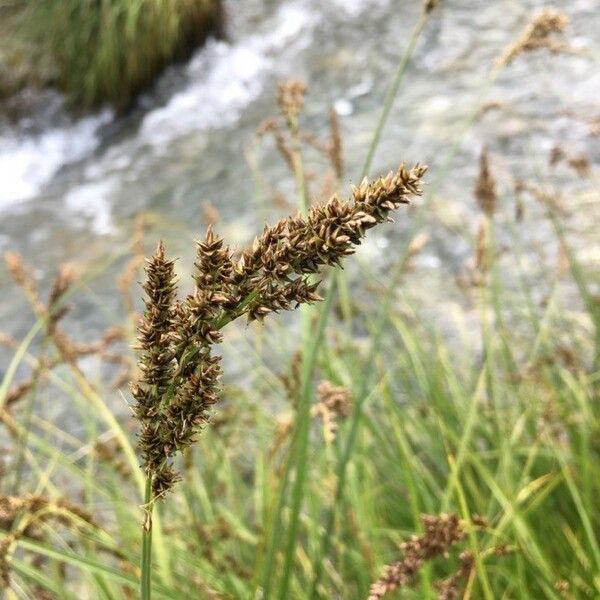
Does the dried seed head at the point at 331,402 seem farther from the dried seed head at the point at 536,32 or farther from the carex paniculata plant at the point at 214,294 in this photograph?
the dried seed head at the point at 536,32

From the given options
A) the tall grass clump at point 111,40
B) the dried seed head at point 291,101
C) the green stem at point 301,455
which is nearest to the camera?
the green stem at point 301,455

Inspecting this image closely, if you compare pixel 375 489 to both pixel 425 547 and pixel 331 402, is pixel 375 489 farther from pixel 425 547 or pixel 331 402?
pixel 425 547

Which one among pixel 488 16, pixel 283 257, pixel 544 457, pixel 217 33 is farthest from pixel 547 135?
pixel 283 257

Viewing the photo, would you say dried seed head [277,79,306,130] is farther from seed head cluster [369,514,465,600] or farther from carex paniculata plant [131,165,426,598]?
carex paniculata plant [131,165,426,598]

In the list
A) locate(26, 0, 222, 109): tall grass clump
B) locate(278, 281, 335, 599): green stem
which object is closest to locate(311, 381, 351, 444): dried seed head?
locate(278, 281, 335, 599): green stem

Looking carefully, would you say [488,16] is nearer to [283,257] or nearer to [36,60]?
[36,60]

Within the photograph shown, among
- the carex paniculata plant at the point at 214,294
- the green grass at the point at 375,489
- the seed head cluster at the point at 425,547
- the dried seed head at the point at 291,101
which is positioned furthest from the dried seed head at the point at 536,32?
the carex paniculata plant at the point at 214,294
